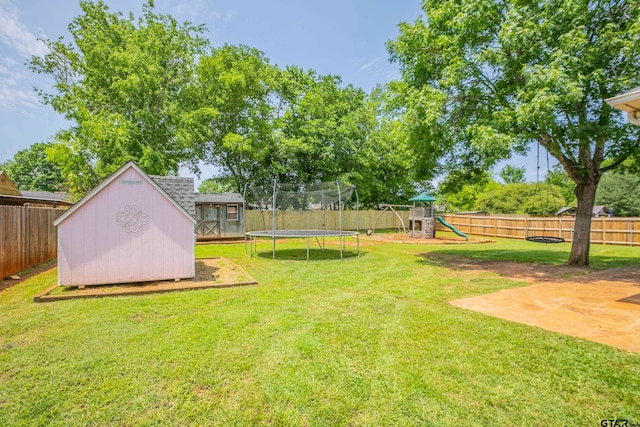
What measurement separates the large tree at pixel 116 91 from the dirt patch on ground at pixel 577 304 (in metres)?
17.1

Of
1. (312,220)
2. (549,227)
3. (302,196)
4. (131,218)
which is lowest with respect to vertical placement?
(549,227)

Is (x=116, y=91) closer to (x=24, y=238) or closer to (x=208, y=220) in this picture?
(x=208, y=220)

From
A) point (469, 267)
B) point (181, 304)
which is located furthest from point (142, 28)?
point (469, 267)

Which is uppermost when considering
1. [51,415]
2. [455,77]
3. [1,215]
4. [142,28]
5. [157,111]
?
[142,28]

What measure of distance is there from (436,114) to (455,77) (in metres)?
1.11

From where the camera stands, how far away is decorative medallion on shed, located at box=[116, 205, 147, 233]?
562cm

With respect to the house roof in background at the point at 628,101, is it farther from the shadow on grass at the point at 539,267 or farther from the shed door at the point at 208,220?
the shed door at the point at 208,220

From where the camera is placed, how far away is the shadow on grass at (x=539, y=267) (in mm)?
6402

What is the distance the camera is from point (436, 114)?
673cm

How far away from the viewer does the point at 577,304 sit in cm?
441

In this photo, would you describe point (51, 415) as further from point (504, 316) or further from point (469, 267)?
point (469, 267)

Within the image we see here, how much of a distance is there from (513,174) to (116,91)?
165ft

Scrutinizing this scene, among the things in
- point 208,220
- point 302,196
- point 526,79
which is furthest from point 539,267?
point 208,220

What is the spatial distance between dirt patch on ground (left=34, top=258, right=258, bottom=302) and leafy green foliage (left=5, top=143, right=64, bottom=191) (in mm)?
42951
